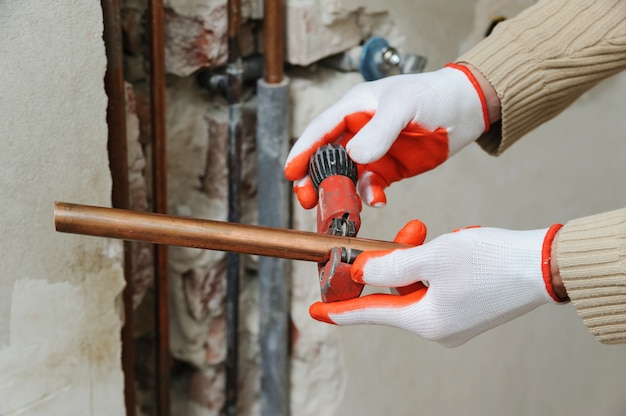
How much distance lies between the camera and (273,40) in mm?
1300

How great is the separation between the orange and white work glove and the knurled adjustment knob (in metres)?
0.03

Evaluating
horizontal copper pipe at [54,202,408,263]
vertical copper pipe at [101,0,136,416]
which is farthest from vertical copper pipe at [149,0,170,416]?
horizontal copper pipe at [54,202,408,263]

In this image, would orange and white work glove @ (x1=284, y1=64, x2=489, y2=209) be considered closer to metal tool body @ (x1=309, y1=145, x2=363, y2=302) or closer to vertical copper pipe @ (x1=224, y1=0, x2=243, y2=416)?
metal tool body @ (x1=309, y1=145, x2=363, y2=302)

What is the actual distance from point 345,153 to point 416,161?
18cm

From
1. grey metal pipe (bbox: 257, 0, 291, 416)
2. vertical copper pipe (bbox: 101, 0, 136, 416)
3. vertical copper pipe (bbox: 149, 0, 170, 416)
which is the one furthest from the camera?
grey metal pipe (bbox: 257, 0, 291, 416)

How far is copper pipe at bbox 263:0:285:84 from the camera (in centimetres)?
129

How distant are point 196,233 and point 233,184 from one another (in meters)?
0.48

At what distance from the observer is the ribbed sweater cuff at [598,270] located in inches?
35.0

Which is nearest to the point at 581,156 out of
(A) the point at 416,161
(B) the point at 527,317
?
(B) the point at 527,317

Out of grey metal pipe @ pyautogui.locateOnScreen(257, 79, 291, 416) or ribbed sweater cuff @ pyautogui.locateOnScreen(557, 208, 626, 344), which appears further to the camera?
grey metal pipe @ pyautogui.locateOnScreen(257, 79, 291, 416)

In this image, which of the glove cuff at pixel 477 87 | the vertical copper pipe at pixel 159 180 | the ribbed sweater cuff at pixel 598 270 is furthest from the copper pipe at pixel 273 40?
the ribbed sweater cuff at pixel 598 270

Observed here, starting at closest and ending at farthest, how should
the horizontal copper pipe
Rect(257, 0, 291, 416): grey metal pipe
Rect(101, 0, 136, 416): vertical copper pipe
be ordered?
the horizontal copper pipe → Rect(101, 0, 136, 416): vertical copper pipe → Rect(257, 0, 291, 416): grey metal pipe

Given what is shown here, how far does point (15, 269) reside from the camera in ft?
3.29

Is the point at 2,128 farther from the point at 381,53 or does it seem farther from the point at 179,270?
the point at 381,53
